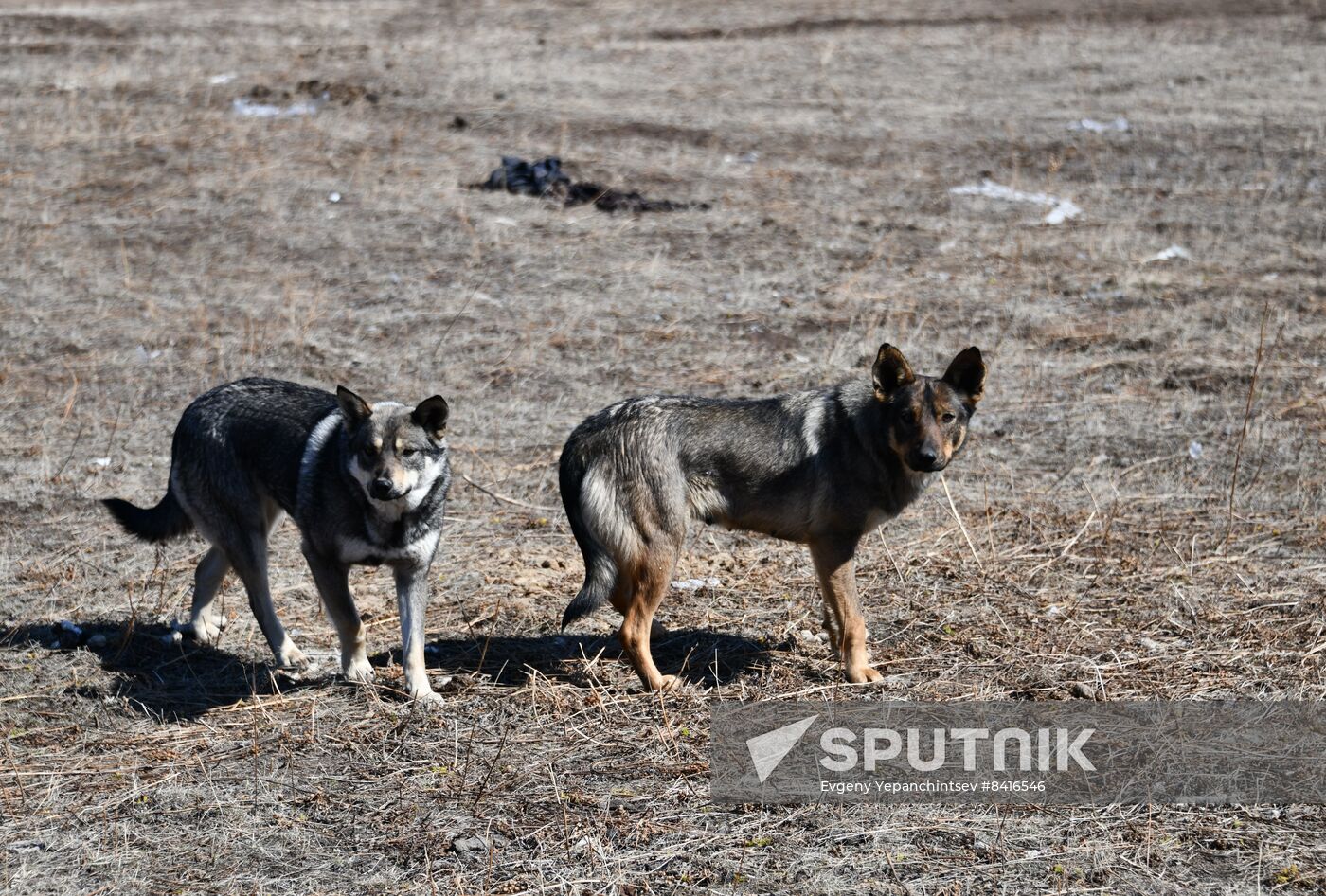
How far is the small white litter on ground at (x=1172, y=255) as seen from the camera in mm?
14578

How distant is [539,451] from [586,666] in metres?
3.47

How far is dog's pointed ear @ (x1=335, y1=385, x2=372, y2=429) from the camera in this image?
20.5 feet

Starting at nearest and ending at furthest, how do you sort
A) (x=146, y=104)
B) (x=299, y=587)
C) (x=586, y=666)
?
(x=586, y=666) < (x=299, y=587) < (x=146, y=104)

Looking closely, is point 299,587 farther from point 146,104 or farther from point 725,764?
→ point 146,104

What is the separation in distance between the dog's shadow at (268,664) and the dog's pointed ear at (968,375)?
174cm

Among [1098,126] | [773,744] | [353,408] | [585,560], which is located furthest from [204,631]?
[1098,126]

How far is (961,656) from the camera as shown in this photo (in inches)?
269

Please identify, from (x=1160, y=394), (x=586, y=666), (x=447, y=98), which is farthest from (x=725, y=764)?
(x=447, y=98)

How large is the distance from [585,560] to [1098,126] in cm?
1533

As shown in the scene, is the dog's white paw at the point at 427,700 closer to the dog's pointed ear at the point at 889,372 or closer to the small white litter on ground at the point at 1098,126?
the dog's pointed ear at the point at 889,372

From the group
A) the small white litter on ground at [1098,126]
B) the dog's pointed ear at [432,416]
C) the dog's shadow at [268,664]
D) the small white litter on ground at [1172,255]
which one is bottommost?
the dog's shadow at [268,664]

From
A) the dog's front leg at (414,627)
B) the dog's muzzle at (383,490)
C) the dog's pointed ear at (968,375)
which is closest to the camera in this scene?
the dog's muzzle at (383,490)

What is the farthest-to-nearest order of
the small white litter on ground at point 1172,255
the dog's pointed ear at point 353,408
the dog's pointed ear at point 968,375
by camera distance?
the small white litter on ground at point 1172,255, the dog's pointed ear at point 968,375, the dog's pointed ear at point 353,408

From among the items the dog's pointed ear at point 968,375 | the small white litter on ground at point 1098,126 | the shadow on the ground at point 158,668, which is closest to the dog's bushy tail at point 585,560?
the shadow on the ground at point 158,668
